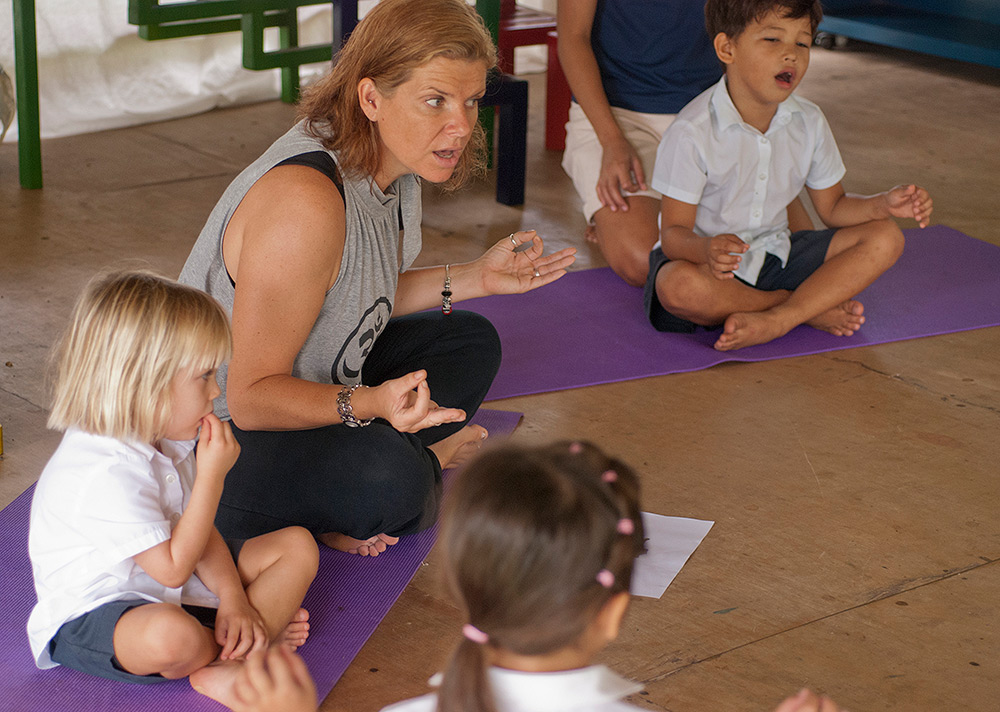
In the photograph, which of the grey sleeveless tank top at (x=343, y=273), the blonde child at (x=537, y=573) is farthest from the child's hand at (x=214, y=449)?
the blonde child at (x=537, y=573)

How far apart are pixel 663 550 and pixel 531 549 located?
104 cm

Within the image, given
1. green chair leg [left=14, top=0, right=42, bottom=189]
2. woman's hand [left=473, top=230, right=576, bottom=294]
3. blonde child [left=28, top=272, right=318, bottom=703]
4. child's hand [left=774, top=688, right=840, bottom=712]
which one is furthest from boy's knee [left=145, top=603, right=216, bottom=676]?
green chair leg [left=14, top=0, right=42, bottom=189]

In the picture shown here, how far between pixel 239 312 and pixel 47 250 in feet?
5.66

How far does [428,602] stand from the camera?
1.76 metres

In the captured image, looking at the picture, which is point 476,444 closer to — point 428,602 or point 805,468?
point 428,602

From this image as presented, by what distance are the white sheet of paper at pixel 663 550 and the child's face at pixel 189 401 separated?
27.3 inches


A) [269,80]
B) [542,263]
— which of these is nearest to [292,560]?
[542,263]

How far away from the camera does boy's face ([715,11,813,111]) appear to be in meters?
2.64

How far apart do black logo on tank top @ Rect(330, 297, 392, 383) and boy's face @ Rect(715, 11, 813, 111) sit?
3.91 feet

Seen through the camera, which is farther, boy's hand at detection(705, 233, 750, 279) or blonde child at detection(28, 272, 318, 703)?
boy's hand at detection(705, 233, 750, 279)

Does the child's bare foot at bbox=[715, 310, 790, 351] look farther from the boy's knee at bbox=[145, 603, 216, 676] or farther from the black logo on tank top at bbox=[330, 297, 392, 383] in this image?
the boy's knee at bbox=[145, 603, 216, 676]

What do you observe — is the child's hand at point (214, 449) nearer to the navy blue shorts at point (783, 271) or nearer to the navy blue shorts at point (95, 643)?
the navy blue shorts at point (95, 643)

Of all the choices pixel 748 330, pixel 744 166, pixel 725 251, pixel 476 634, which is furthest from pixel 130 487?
pixel 744 166

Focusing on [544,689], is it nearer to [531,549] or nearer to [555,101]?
[531,549]
